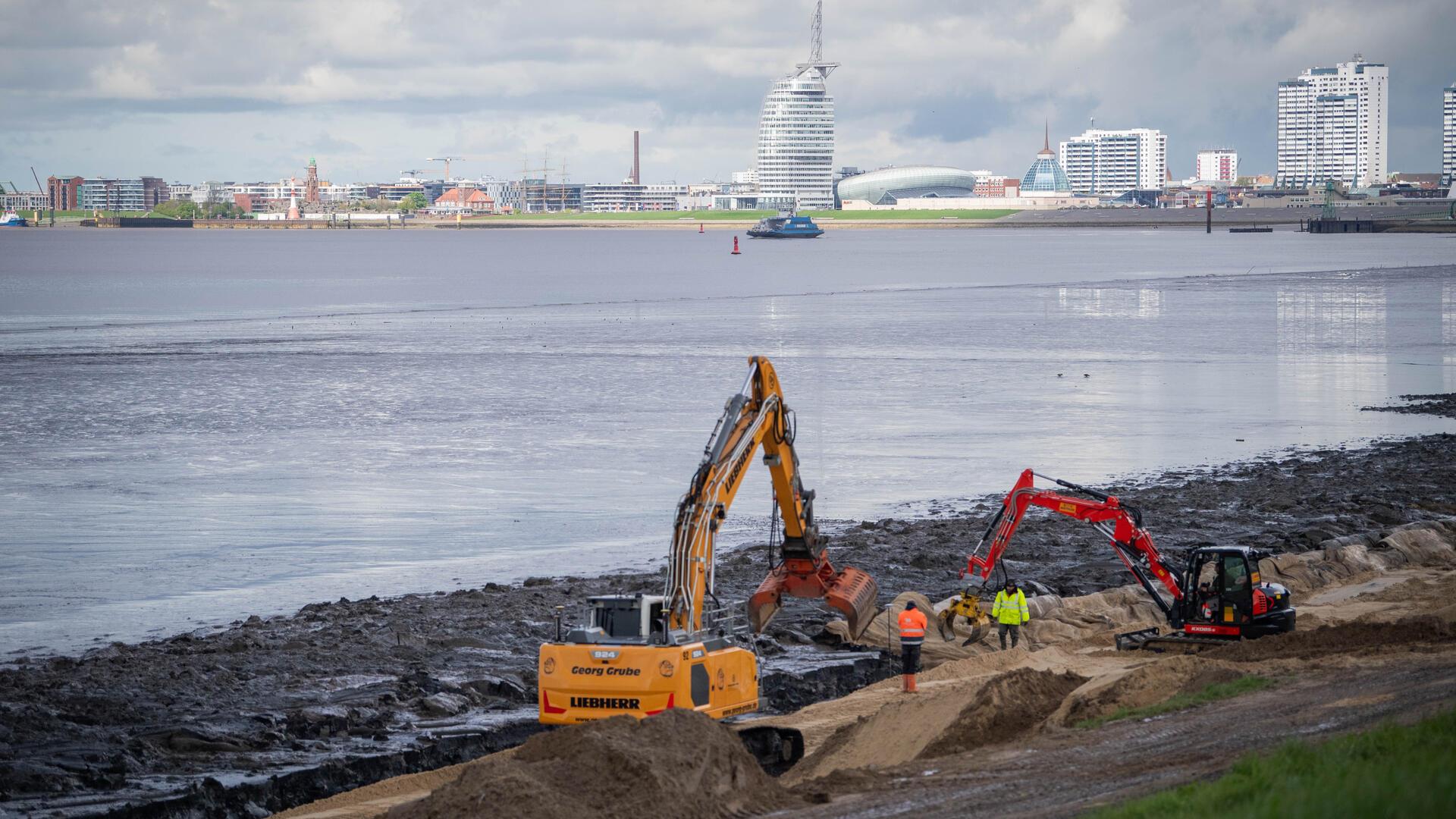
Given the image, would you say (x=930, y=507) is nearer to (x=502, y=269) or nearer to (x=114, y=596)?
(x=114, y=596)

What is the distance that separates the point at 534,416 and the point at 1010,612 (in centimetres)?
2979

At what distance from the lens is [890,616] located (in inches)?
1027

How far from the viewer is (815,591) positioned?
21.5 metres

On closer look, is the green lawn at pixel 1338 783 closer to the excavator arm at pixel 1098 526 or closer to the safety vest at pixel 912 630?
the safety vest at pixel 912 630

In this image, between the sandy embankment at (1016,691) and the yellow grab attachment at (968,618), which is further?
the yellow grab attachment at (968,618)

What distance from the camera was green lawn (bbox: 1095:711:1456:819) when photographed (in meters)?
10.4

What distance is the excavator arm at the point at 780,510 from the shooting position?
18.7 m

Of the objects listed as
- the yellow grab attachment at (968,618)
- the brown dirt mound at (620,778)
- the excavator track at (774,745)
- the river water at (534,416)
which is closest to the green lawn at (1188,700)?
the excavator track at (774,745)

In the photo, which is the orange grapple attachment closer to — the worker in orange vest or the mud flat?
the worker in orange vest

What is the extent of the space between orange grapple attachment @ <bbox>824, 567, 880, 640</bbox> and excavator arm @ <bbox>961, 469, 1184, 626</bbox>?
3323mm

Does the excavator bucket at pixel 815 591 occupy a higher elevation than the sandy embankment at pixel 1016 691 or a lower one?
higher

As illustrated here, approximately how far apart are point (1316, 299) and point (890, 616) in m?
90.9

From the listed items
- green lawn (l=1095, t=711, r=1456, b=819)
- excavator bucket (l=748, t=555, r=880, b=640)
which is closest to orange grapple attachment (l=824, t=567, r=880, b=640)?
excavator bucket (l=748, t=555, r=880, b=640)

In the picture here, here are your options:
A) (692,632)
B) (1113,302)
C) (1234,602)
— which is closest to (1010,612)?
(1234,602)
